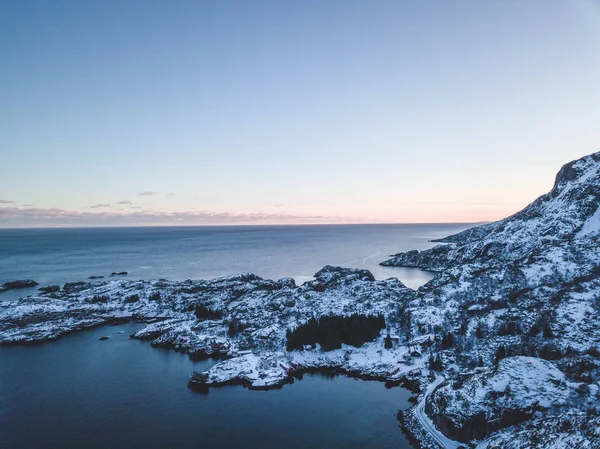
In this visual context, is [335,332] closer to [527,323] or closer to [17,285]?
[527,323]

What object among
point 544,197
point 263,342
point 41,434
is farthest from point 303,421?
point 544,197

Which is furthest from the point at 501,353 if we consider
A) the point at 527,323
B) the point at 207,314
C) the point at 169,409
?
the point at 207,314

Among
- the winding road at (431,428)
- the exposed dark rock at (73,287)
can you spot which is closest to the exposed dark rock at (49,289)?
the exposed dark rock at (73,287)

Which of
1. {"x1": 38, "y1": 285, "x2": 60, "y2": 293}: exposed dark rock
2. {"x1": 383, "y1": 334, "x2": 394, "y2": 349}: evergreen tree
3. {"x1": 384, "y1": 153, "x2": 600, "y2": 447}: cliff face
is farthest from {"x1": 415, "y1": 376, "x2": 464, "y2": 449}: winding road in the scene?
A: {"x1": 38, "y1": 285, "x2": 60, "y2": 293}: exposed dark rock

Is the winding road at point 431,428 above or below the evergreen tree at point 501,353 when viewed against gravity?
below

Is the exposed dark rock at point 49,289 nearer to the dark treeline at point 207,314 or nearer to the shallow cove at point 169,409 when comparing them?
the shallow cove at point 169,409

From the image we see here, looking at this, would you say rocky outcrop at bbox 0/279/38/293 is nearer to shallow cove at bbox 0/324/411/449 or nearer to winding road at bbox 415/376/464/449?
shallow cove at bbox 0/324/411/449
